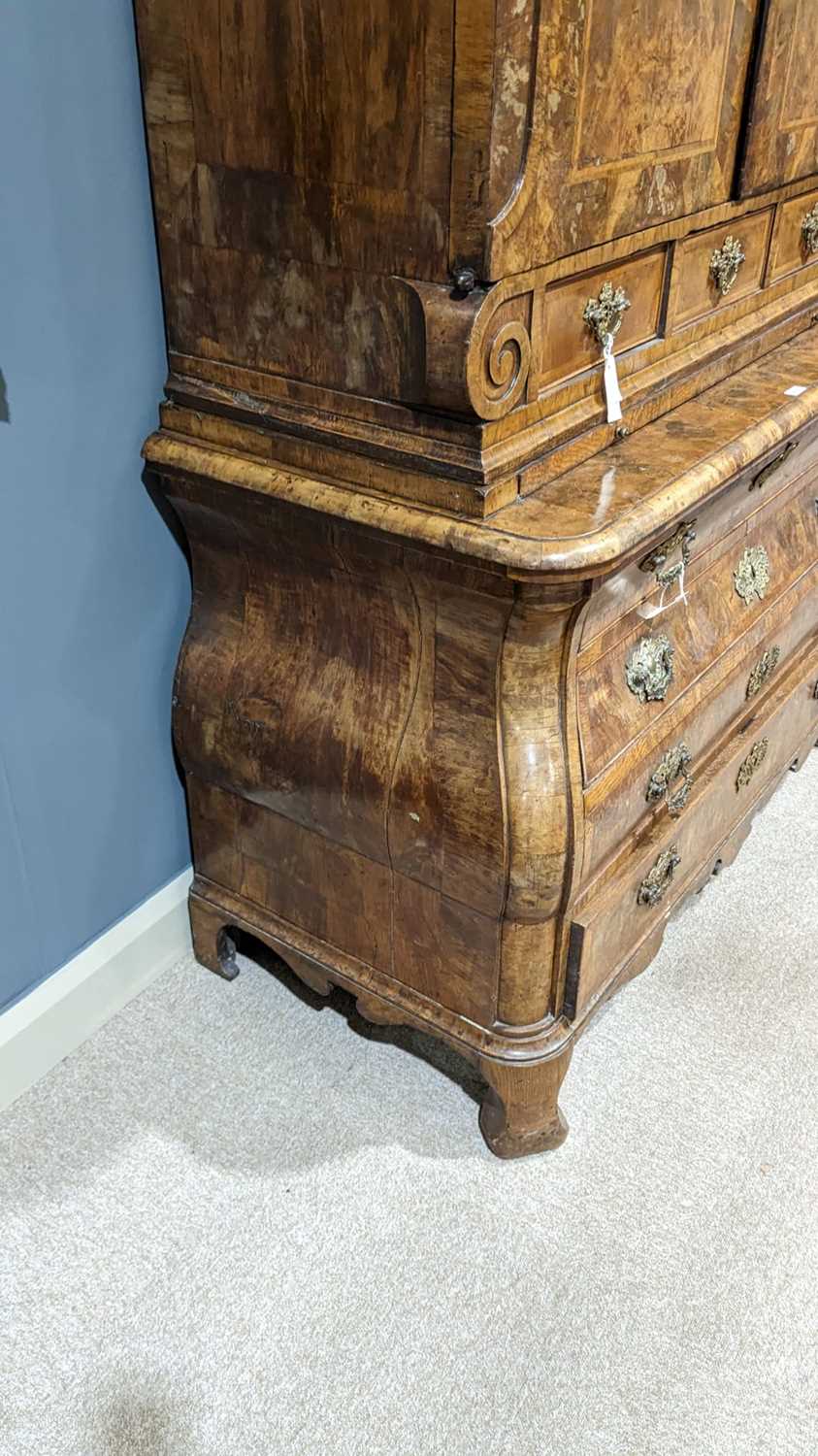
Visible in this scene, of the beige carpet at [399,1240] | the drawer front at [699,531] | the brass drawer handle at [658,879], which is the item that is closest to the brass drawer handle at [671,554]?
the drawer front at [699,531]

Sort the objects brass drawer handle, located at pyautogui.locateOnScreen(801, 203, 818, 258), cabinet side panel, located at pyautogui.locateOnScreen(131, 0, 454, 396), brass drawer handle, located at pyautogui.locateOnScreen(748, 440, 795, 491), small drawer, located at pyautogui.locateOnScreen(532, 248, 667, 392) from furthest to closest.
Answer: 1. brass drawer handle, located at pyautogui.locateOnScreen(801, 203, 818, 258)
2. brass drawer handle, located at pyautogui.locateOnScreen(748, 440, 795, 491)
3. small drawer, located at pyautogui.locateOnScreen(532, 248, 667, 392)
4. cabinet side panel, located at pyautogui.locateOnScreen(131, 0, 454, 396)

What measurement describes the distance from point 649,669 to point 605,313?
41 centimetres

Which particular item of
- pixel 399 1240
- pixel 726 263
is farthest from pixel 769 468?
pixel 399 1240

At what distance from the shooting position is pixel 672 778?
1559mm

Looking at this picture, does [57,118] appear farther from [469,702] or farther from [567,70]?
[469,702]

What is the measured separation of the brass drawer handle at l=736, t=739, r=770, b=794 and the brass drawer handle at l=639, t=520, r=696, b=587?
453 millimetres

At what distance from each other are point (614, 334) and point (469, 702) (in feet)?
1.43

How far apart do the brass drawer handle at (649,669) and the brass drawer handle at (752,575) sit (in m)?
0.23

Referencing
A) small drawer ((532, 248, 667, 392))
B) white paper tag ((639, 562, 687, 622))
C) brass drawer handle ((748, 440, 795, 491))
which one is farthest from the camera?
brass drawer handle ((748, 440, 795, 491))

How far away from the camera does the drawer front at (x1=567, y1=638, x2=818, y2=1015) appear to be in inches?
56.8

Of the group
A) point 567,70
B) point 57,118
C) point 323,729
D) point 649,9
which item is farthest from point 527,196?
point 323,729

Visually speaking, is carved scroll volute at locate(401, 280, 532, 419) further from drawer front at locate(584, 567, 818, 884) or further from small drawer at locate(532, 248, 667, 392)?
drawer front at locate(584, 567, 818, 884)

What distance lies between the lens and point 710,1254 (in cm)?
144

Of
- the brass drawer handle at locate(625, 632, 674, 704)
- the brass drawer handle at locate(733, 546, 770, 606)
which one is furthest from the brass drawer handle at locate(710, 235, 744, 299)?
the brass drawer handle at locate(625, 632, 674, 704)
